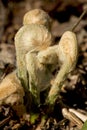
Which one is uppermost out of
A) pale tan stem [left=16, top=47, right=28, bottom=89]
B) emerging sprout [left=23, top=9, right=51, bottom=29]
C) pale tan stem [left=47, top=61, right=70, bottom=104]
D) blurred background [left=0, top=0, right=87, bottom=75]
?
emerging sprout [left=23, top=9, right=51, bottom=29]

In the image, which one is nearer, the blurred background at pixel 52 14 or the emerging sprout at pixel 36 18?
the emerging sprout at pixel 36 18

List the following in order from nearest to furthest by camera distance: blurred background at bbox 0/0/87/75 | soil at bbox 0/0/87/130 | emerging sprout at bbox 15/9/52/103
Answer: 1. emerging sprout at bbox 15/9/52/103
2. soil at bbox 0/0/87/130
3. blurred background at bbox 0/0/87/75

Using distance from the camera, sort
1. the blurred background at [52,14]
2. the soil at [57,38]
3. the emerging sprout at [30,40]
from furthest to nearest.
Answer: the blurred background at [52,14]
the soil at [57,38]
the emerging sprout at [30,40]

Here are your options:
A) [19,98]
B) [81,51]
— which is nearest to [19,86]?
[19,98]

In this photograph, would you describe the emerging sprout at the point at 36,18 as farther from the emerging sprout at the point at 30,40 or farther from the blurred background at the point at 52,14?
the blurred background at the point at 52,14

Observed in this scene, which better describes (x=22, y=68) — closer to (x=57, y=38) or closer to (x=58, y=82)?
(x=58, y=82)

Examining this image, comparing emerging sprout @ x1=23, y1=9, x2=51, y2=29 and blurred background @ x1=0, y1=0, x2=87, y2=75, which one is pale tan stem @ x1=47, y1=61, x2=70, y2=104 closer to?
emerging sprout @ x1=23, y1=9, x2=51, y2=29

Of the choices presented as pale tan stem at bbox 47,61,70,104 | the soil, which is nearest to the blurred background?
the soil

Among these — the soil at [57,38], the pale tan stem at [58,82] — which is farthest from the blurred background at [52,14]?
the pale tan stem at [58,82]

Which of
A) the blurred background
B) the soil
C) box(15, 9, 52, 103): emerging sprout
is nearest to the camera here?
box(15, 9, 52, 103): emerging sprout
